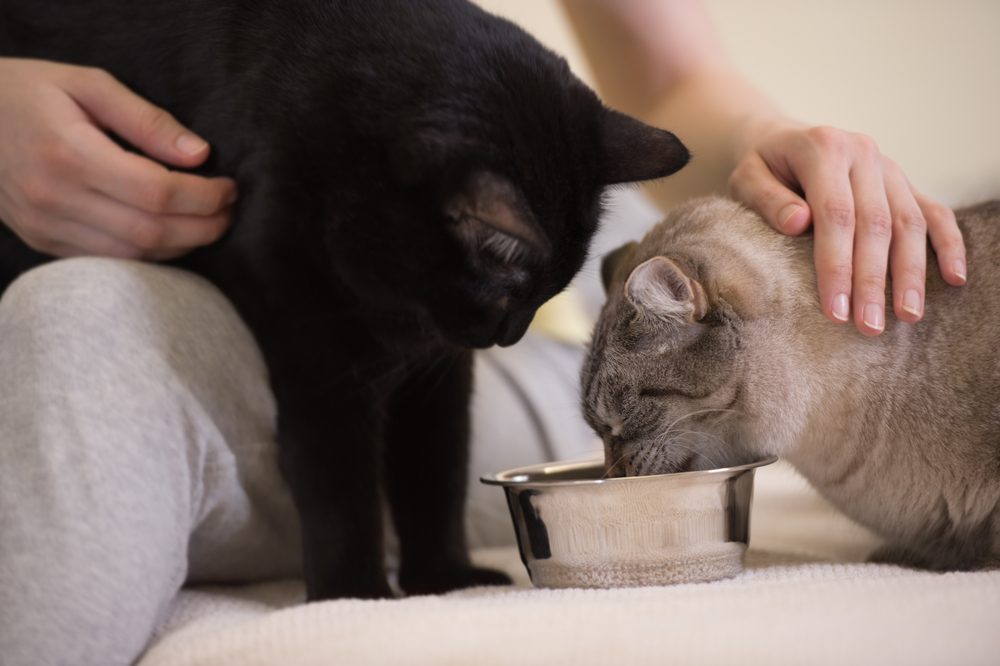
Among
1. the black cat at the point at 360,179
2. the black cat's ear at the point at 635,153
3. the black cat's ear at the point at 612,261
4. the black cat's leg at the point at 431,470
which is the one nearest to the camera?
the black cat at the point at 360,179

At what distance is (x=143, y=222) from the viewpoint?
108cm

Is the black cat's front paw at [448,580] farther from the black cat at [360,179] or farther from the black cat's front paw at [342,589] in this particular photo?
the black cat's front paw at [342,589]

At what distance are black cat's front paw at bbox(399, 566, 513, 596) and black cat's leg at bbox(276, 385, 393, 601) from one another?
0.13 meters

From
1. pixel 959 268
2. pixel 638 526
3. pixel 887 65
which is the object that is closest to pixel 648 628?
pixel 638 526

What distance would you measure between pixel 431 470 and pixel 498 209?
552 mm

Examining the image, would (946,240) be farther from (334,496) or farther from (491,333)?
(334,496)

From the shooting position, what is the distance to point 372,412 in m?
1.05

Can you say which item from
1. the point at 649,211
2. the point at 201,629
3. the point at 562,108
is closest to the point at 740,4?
the point at 649,211

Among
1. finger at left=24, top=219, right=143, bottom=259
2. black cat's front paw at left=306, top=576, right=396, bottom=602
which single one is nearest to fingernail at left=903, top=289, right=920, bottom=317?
black cat's front paw at left=306, top=576, right=396, bottom=602

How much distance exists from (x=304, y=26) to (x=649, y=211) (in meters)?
1.33

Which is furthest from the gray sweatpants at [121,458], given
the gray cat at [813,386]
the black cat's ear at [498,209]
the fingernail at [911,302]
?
the fingernail at [911,302]

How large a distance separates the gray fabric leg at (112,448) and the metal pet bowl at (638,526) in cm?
41

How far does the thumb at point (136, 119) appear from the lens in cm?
104

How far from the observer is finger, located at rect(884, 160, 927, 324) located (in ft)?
3.12
